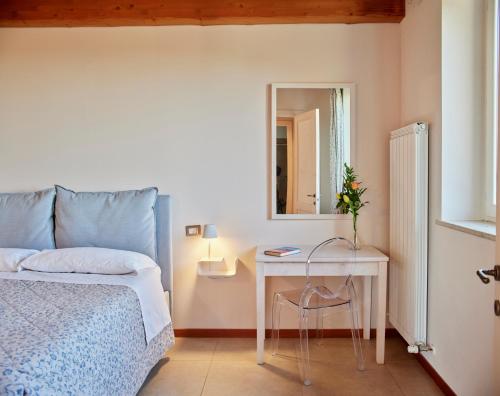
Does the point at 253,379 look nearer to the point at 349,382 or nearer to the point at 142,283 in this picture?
the point at 349,382

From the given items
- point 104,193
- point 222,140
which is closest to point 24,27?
point 104,193

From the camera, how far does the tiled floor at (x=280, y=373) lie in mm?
2256

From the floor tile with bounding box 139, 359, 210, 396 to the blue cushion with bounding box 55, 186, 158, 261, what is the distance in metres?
0.75

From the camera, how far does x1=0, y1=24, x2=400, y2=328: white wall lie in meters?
2.96

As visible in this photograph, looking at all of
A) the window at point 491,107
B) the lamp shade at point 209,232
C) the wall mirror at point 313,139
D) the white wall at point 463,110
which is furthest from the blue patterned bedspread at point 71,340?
the window at point 491,107

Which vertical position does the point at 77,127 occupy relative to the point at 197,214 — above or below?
above

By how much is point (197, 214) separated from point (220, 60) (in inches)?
47.2

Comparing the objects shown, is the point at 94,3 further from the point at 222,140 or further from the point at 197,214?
the point at 197,214

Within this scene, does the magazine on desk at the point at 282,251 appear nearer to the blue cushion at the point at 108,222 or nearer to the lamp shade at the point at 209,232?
the lamp shade at the point at 209,232

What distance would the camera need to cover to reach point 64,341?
1.48 metres

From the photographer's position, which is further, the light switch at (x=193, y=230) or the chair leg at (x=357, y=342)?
the light switch at (x=193, y=230)

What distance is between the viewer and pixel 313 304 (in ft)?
8.30

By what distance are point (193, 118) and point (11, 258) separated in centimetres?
157

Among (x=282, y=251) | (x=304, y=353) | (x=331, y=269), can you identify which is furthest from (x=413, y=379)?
(x=282, y=251)
